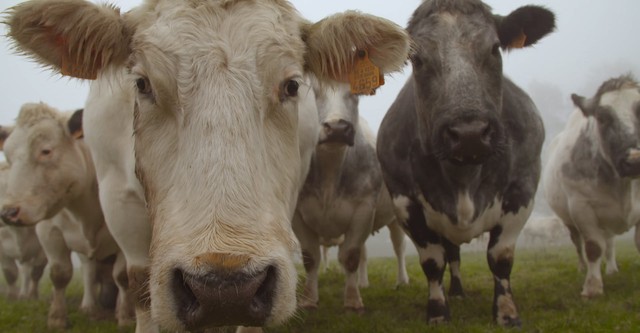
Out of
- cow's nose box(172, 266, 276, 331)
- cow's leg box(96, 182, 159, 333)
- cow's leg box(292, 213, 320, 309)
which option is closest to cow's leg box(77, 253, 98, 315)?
cow's leg box(292, 213, 320, 309)

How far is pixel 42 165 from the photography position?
6.45 m

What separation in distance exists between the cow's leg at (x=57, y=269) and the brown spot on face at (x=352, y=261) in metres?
3.42

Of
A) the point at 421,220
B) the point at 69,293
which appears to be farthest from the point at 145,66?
the point at 69,293

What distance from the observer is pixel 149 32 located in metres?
3.01

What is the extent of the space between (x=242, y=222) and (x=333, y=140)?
145 inches

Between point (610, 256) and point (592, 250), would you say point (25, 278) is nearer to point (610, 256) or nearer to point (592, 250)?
point (592, 250)

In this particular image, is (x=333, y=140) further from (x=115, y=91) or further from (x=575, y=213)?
(x=575, y=213)

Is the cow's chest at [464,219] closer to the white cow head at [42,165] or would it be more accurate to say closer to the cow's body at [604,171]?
the cow's body at [604,171]

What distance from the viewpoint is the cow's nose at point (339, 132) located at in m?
5.93

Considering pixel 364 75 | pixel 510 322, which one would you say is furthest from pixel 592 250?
pixel 364 75

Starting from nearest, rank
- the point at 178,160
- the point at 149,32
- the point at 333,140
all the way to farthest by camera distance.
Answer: the point at 178,160 → the point at 149,32 → the point at 333,140

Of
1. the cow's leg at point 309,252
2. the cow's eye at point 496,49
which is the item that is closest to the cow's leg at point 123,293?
the cow's leg at point 309,252

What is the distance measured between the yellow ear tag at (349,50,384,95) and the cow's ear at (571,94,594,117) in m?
5.42

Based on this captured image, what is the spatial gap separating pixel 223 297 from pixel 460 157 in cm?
298
